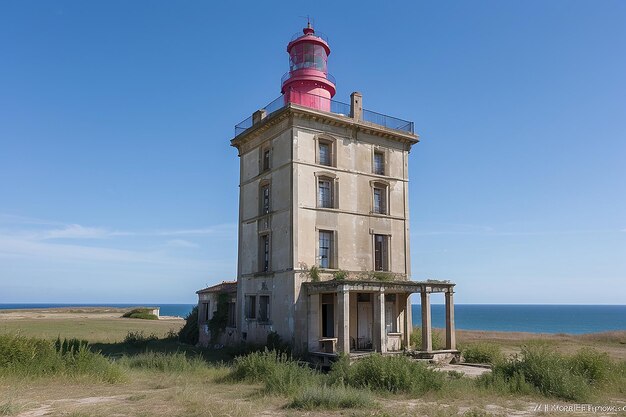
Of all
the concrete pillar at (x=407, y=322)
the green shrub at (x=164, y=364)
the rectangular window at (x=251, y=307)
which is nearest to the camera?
the green shrub at (x=164, y=364)

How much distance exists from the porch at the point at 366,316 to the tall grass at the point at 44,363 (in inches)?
336

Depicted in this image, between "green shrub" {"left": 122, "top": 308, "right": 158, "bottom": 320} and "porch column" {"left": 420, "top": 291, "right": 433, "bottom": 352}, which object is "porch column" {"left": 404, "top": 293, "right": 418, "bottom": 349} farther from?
"green shrub" {"left": 122, "top": 308, "right": 158, "bottom": 320}

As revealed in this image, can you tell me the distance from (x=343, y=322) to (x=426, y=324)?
14.7 ft

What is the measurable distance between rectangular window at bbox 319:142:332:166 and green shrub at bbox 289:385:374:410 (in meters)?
14.6

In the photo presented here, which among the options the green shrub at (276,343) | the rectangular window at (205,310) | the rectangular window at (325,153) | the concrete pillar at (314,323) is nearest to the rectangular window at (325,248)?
the concrete pillar at (314,323)

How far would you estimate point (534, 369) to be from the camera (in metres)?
15.9

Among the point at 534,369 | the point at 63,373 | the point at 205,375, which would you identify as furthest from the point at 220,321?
the point at 534,369

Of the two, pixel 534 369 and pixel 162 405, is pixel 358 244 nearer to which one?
pixel 534 369

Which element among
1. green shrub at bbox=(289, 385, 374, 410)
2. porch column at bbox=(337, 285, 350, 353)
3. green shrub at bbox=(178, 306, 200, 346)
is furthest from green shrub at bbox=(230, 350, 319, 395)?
green shrub at bbox=(178, 306, 200, 346)

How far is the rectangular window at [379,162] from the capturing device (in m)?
27.7

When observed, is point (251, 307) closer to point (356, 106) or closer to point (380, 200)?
point (380, 200)

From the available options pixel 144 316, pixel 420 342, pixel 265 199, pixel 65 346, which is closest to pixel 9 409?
pixel 65 346

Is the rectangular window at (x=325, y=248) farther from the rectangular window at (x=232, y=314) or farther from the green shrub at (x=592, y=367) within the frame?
the green shrub at (x=592, y=367)

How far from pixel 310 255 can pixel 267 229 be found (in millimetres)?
3029
